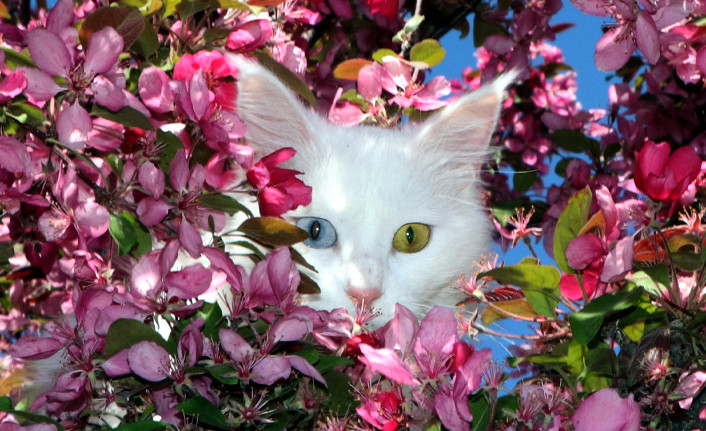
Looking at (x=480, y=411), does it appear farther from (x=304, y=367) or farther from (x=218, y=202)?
(x=218, y=202)

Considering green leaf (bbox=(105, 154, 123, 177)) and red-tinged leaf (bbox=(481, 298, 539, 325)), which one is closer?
red-tinged leaf (bbox=(481, 298, 539, 325))

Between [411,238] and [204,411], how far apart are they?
3.29ft

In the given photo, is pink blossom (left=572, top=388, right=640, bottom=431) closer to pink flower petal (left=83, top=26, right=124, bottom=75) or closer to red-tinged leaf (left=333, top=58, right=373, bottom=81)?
pink flower petal (left=83, top=26, right=124, bottom=75)

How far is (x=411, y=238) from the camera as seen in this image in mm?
2025

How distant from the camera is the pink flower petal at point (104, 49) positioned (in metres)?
1.43

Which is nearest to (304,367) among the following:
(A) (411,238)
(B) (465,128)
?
(A) (411,238)

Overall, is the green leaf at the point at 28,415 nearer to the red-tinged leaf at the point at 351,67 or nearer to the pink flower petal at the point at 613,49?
the pink flower petal at the point at 613,49

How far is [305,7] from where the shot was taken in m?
2.58

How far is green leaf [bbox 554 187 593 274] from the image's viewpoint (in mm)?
1311

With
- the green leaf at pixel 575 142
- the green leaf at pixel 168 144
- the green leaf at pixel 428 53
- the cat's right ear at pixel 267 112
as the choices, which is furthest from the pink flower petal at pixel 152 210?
the green leaf at pixel 575 142

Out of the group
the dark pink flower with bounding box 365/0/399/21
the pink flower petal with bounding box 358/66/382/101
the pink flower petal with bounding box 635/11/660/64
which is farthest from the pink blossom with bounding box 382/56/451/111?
the pink flower petal with bounding box 635/11/660/64

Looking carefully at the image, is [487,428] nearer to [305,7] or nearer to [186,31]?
[186,31]

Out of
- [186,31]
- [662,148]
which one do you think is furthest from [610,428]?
[186,31]

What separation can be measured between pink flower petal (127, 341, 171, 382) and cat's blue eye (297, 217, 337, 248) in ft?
2.56
